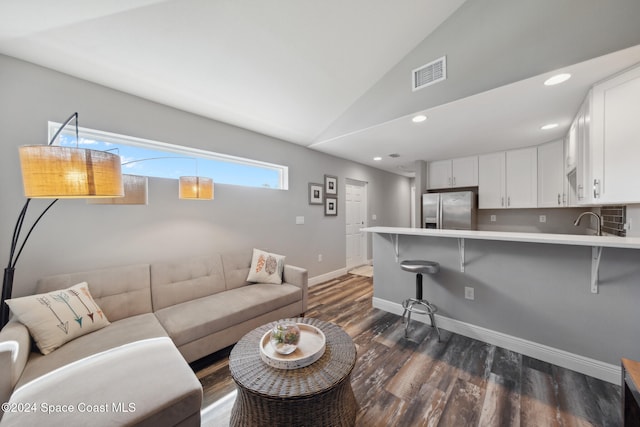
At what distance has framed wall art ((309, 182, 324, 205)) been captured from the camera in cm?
393

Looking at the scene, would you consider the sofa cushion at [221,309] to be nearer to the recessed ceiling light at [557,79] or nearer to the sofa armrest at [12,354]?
the sofa armrest at [12,354]

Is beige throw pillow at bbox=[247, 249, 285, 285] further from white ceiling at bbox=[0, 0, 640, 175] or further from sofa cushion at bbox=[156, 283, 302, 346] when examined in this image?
white ceiling at bbox=[0, 0, 640, 175]

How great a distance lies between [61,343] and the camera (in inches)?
57.1

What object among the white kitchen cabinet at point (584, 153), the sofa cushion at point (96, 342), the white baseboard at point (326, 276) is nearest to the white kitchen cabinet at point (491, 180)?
the white kitchen cabinet at point (584, 153)

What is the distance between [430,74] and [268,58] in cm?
164

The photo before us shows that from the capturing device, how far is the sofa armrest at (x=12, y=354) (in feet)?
3.55

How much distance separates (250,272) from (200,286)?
0.55 meters

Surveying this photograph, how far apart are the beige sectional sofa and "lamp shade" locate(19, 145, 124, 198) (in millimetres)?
877

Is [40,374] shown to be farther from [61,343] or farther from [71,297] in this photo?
[71,297]

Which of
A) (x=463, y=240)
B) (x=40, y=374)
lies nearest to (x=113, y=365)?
(x=40, y=374)

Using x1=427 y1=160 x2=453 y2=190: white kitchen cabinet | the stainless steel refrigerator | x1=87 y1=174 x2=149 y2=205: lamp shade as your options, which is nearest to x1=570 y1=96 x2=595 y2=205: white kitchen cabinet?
the stainless steel refrigerator

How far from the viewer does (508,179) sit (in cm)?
381

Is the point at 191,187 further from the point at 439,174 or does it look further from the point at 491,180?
the point at 491,180

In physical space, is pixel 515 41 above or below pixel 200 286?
above
